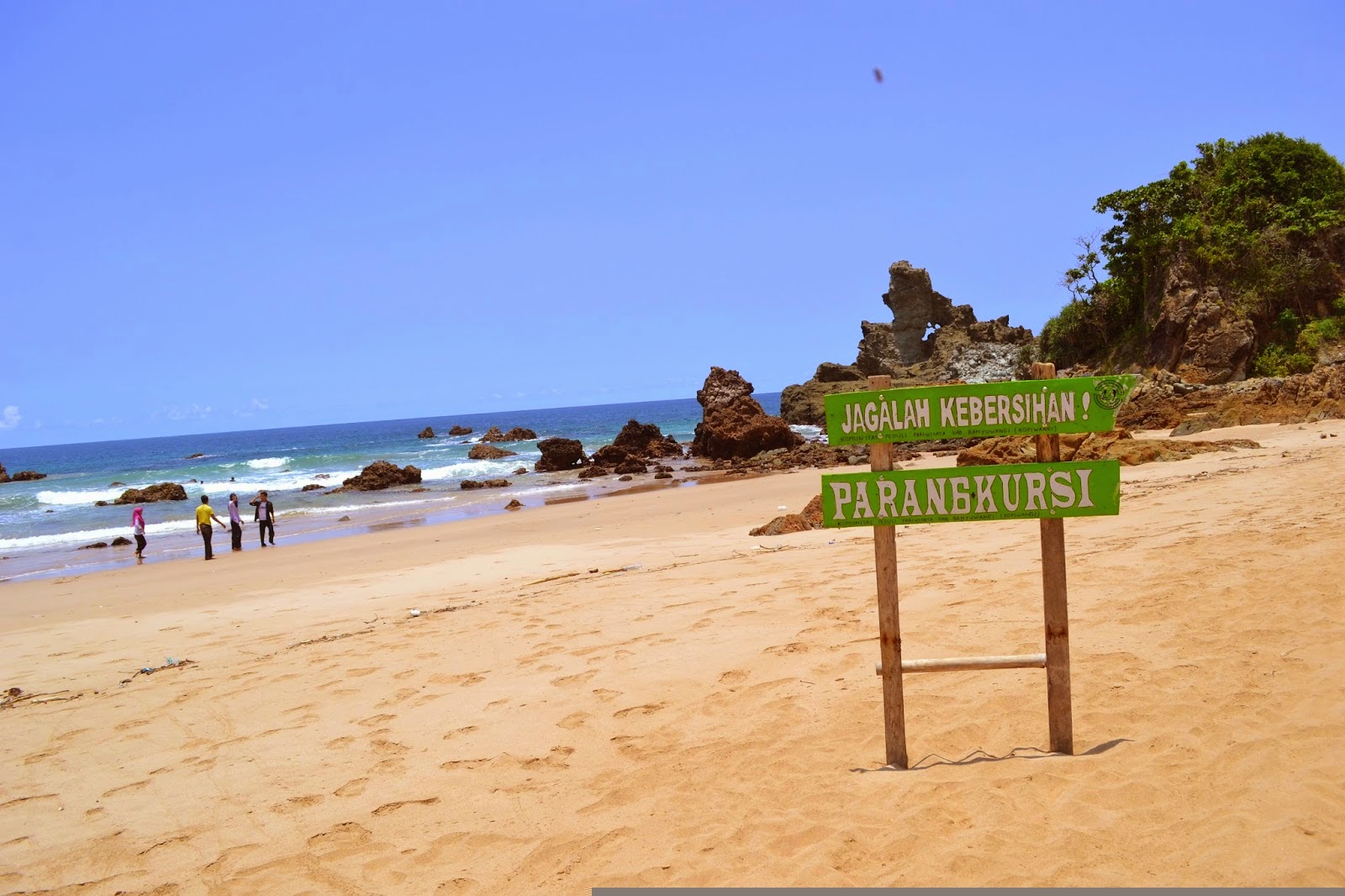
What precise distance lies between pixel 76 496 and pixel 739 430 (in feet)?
104

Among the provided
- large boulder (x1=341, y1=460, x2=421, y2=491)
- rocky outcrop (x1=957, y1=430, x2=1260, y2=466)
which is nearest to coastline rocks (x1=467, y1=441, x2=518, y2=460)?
large boulder (x1=341, y1=460, x2=421, y2=491)

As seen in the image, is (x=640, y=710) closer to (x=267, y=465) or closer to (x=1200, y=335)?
(x=1200, y=335)

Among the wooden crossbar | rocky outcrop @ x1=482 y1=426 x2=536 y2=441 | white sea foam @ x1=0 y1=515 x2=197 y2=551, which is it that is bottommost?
white sea foam @ x1=0 y1=515 x2=197 y2=551

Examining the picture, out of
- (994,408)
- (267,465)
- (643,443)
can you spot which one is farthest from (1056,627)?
(267,465)

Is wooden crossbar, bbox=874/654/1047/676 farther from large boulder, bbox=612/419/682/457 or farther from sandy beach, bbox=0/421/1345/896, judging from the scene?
large boulder, bbox=612/419/682/457

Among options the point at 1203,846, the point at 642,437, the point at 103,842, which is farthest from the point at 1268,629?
the point at 642,437

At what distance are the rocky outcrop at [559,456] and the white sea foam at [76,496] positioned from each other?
17973mm

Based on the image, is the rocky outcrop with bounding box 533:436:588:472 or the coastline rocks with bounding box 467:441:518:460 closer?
the rocky outcrop with bounding box 533:436:588:472

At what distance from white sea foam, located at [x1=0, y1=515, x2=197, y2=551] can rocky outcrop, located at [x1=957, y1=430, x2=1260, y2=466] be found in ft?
71.0

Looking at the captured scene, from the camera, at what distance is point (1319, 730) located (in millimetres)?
4277

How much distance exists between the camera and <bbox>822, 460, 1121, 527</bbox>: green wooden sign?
430cm

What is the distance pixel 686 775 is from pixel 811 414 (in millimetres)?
48958

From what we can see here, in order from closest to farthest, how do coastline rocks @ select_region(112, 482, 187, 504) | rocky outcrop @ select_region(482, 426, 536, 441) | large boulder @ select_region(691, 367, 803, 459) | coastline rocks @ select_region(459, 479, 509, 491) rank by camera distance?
coastline rocks @ select_region(459, 479, 509, 491), coastline rocks @ select_region(112, 482, 187, 504), large boulder @ select_region(691, 367, 803, 459), rocky outcrop @ select_region(482, 426, 536, 441)

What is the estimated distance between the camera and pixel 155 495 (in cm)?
3578
